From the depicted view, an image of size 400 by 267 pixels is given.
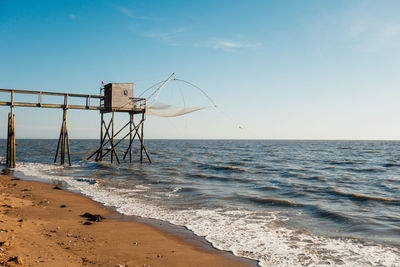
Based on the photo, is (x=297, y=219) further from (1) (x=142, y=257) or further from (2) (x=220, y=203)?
(1) (x=142, y=257)

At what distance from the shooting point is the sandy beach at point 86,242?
6242 millimetres

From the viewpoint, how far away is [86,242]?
7418 mm

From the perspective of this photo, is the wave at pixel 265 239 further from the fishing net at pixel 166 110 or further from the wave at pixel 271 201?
the fishing net at pixel 166 110

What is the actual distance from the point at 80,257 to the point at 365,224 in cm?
937

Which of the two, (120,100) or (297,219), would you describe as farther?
(120,100)

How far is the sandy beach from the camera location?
624cm

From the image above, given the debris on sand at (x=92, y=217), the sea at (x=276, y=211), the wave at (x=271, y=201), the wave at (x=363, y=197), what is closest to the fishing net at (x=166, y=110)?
the sea at (x=276, y=211)

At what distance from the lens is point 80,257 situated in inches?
251

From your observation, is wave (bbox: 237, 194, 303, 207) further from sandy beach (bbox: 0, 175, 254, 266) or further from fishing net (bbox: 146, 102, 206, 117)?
fishing net (bbox: 146, 102, 206, 117)

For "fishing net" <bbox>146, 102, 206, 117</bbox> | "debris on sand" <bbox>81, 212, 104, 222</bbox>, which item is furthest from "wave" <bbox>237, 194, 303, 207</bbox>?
"fishing net" <bbox>146, 102, 206, 117</bbox>

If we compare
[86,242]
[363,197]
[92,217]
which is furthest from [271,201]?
[86,242]

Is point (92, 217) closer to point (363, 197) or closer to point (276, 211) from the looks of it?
point (276, 211)

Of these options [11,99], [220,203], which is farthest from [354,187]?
[11,99]

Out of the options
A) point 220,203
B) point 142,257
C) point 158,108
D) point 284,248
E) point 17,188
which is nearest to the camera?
point 142,257
